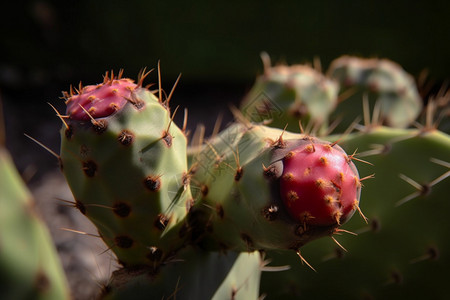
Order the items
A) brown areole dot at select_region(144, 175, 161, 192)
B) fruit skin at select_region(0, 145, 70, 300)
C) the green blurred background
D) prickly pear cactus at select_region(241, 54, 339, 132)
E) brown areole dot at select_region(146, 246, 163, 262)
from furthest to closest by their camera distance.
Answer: the green blurred background < prickly pear cactus at select_region(241, 54, 339, 132) < brown areole dot at select_region(146, 246, 163, 262) < brown areole dot at select_region(144, 175, 161, 192) < fruit skin at select_region(0, 145, 70, 300)

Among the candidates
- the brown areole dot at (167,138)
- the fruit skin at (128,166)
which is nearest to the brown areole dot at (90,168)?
the fruit skin at (128,166)

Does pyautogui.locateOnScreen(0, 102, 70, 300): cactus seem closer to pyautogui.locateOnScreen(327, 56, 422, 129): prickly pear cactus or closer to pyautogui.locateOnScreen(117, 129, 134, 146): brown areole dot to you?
pyautogui.locateOnScreen(117, 129, 134, 146): brown areole dot

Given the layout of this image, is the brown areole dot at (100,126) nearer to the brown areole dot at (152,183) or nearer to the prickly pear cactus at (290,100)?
the brown areole dot at (152,183)

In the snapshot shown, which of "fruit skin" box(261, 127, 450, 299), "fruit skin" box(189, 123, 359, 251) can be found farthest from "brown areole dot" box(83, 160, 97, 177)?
"fruit skin" box(261, 127, 450, 299)

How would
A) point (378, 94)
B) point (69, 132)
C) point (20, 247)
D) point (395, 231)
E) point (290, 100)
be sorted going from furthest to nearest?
point (378, 94)
point (290, 100)
point (395, 231)
point (69, 132)
point (20, 247)

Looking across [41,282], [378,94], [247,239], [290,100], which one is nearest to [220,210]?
[247,239]

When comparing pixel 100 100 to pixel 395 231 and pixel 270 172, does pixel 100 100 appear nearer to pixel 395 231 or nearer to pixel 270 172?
pixel 270 172
